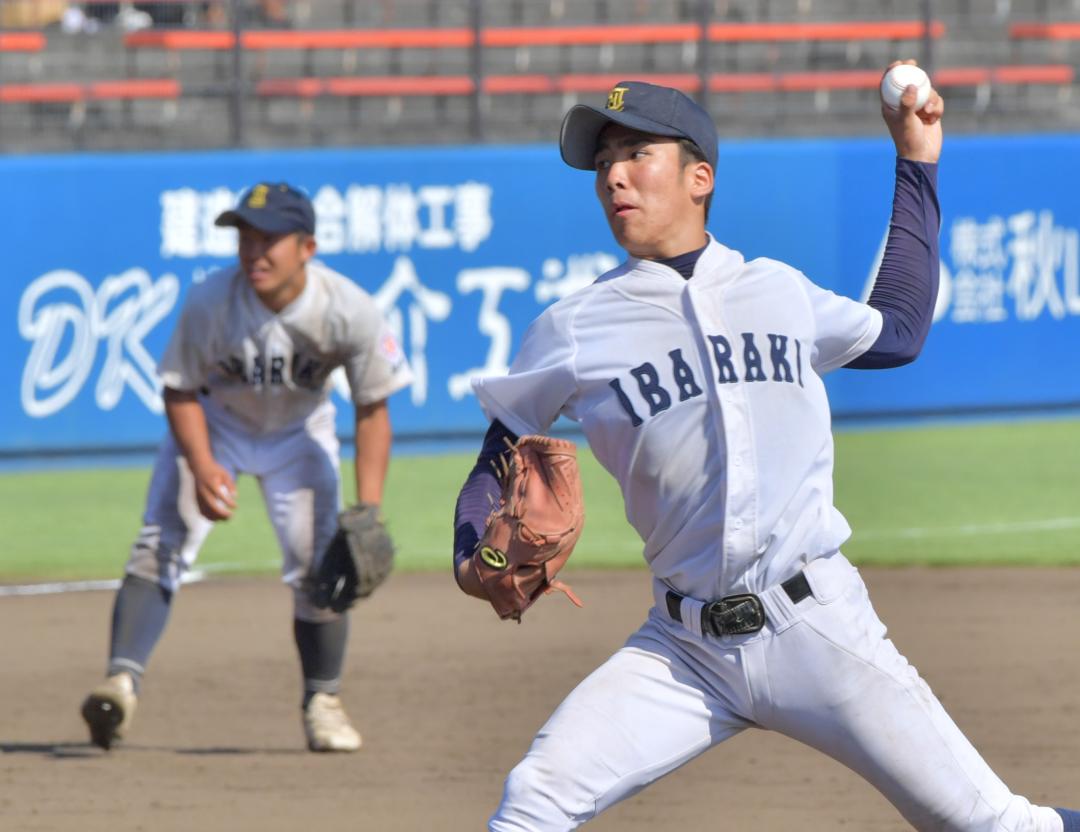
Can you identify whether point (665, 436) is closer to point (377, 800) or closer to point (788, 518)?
point (788, 518)

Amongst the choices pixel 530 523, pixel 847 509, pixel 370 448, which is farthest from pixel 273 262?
pixel 847 509

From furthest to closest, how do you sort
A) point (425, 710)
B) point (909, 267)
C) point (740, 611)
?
point (425, 710) < point (909, 267) < point (740, 611)

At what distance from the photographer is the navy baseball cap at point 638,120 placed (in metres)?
3.38

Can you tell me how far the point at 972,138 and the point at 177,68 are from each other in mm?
6407

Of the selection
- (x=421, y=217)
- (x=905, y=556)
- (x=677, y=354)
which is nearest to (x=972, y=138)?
(x=421, y=217)

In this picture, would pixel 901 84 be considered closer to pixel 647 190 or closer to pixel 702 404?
pixel 647 190

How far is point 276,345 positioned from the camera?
20.0ft

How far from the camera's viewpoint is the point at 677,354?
337cm

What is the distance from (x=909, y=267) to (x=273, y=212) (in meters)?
2.84

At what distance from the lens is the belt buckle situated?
333cm

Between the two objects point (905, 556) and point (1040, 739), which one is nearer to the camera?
point (1040, 739)

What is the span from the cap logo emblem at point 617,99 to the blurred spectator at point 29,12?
41.7 feet

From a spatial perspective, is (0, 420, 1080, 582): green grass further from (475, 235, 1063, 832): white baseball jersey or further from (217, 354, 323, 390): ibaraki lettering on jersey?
(475, 235, 1063, 832): white baseball jersey

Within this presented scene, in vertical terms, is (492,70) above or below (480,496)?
below
